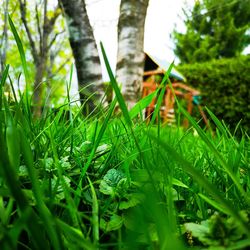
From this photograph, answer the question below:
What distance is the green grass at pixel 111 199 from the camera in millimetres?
368

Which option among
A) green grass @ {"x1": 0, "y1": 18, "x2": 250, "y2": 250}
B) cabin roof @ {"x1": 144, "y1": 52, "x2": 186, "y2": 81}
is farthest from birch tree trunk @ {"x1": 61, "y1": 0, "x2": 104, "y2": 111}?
cabin roof @ {"x1": 144, "y1": 52, "x2": 186, "y2": 81}

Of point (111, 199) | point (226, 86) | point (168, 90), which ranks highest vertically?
point (111, 199)

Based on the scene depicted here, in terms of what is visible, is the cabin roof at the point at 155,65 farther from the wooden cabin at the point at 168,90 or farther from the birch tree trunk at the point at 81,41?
the birch tree trunk at the point at 81,41

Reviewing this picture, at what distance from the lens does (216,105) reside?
33.8 ft

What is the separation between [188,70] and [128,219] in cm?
1099

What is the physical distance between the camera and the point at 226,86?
33.7 ft

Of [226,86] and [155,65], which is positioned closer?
[226,86]

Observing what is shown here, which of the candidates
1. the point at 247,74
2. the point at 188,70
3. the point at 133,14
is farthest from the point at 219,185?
the point at 188,70

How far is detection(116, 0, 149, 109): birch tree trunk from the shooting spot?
13.6 ft

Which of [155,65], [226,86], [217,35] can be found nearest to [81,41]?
[226,86]

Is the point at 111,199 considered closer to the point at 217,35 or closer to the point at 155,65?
the point at 155,65

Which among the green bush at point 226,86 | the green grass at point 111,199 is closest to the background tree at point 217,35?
the green bush at point 226,86

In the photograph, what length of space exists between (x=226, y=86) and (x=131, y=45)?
6735mm

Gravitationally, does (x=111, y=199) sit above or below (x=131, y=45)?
below
